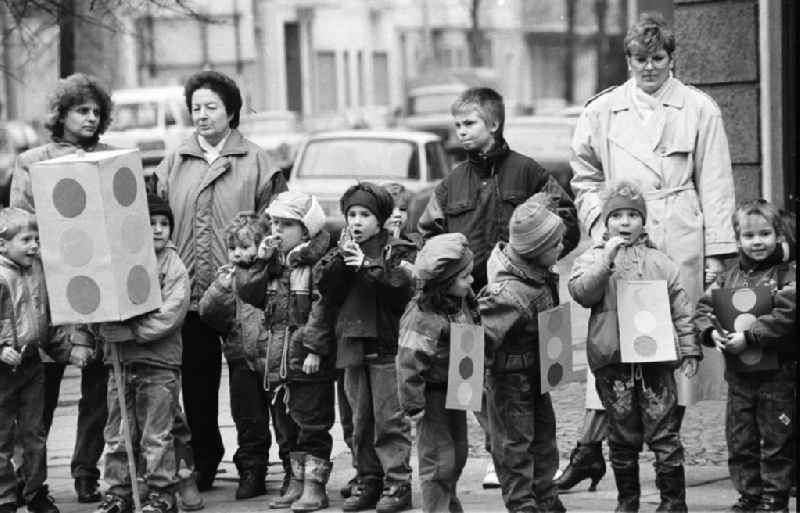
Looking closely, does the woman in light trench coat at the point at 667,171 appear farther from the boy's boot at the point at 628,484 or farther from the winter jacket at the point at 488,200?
the boy's boot at the point at 628,484

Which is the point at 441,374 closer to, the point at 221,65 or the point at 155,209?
the point at 155,209

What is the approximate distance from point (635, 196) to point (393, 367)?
140 cm

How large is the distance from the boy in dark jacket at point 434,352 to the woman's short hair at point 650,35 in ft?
4.47

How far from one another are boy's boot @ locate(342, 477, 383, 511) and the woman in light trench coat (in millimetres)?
872

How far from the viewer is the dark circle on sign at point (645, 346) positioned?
24.0ft

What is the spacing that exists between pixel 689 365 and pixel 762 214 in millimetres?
711

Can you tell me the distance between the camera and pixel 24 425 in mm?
8227

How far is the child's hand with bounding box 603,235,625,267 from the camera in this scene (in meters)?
7.28

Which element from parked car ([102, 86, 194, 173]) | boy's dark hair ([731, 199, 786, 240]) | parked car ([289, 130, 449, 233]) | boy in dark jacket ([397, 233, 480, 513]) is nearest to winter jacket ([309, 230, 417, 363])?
boy in dark jacket ([397, 233, 480, 513])

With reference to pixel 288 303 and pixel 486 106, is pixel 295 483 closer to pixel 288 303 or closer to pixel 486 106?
pixel 288 303

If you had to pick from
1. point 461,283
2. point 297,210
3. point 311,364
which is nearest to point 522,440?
point 461,283

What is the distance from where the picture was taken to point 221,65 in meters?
50.4

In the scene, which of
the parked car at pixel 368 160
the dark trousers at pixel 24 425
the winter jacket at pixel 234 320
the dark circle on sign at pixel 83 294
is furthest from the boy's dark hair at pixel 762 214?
the parked car at pixel 368 160

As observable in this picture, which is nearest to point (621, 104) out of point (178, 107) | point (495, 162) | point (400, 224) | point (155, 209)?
point (495, 162)
